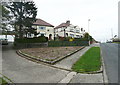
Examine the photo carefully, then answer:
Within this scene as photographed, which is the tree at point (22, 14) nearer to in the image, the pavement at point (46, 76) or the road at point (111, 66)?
the pavement at point (46, 76)

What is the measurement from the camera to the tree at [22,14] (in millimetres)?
15523

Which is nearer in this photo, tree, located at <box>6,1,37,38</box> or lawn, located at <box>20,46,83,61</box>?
lawn, located at <box>20,46,83,61</box>

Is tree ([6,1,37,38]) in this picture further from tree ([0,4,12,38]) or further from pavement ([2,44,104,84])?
pavement ([2,44,104,84])

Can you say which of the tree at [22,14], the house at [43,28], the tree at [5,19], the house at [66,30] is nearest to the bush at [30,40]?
the tree at [22,14]

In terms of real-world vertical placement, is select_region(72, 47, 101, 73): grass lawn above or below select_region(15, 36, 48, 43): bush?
below

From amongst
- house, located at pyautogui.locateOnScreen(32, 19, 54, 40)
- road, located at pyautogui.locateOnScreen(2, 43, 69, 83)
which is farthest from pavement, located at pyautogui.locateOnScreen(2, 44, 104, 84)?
house, located at pyautogui.locateOnScreen(32, 19, 54, 40)

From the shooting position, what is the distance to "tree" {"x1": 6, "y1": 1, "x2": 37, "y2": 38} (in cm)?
1552

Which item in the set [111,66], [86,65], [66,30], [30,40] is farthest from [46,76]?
[66,30]

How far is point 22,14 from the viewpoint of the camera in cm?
1616

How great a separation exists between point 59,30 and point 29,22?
25.4m

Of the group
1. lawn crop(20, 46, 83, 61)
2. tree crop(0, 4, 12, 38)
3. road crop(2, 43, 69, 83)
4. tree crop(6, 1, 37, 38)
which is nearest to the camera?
road crop(2, 43, 69, 83)

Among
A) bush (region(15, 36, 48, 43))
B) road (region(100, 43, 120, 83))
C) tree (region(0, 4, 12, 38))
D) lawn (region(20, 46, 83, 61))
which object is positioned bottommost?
road (region(100, 43, 120, 83))

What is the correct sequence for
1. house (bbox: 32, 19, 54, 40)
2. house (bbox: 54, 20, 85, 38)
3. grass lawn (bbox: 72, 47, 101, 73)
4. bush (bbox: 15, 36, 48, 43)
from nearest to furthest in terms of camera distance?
1. grass lawn (bbox: 72, 47, 101, 73)
2. bush (bbox: 15, 36, 48, 43)
3. house (bbox: 32, 19, 54, 40)
4. house (bbox: 54, 20, 85, 38)

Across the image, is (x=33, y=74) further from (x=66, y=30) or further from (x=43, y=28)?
(x=66, y=30)
